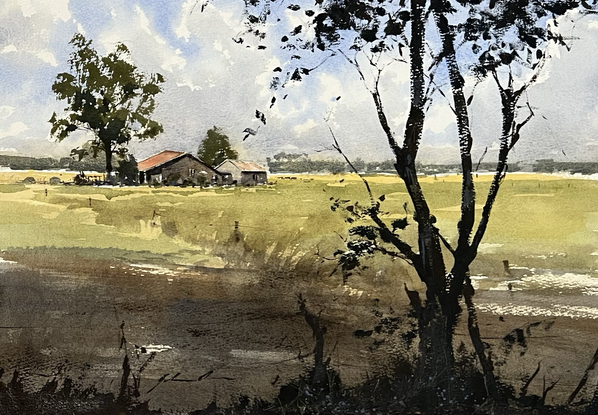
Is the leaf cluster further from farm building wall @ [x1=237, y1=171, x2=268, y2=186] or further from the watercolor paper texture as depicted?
farm building wall @ [x1=237, y1=171, x2=268, y2=186]

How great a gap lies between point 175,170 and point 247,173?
350 millimetres

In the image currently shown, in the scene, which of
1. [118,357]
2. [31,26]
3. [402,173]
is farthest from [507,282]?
[31,26]

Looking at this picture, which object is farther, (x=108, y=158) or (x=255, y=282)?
(x=108, y=158)

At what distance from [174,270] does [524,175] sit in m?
1.71

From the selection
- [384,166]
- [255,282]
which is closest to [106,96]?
[255,282]

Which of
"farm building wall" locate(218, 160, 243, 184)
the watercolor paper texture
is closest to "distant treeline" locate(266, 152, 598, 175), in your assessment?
the watercolor paper texture

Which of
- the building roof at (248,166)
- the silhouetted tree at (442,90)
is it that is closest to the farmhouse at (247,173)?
the building roof at (248,166)

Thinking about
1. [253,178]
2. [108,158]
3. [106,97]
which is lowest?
[253,178]

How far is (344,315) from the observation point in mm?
2336

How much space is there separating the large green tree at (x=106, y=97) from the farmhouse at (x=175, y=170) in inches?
4.9

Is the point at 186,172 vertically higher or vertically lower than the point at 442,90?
lower

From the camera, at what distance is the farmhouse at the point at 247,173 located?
2.41 meters

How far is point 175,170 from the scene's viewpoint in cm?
245

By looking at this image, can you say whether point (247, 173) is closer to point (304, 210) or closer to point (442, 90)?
point (304, 210)
